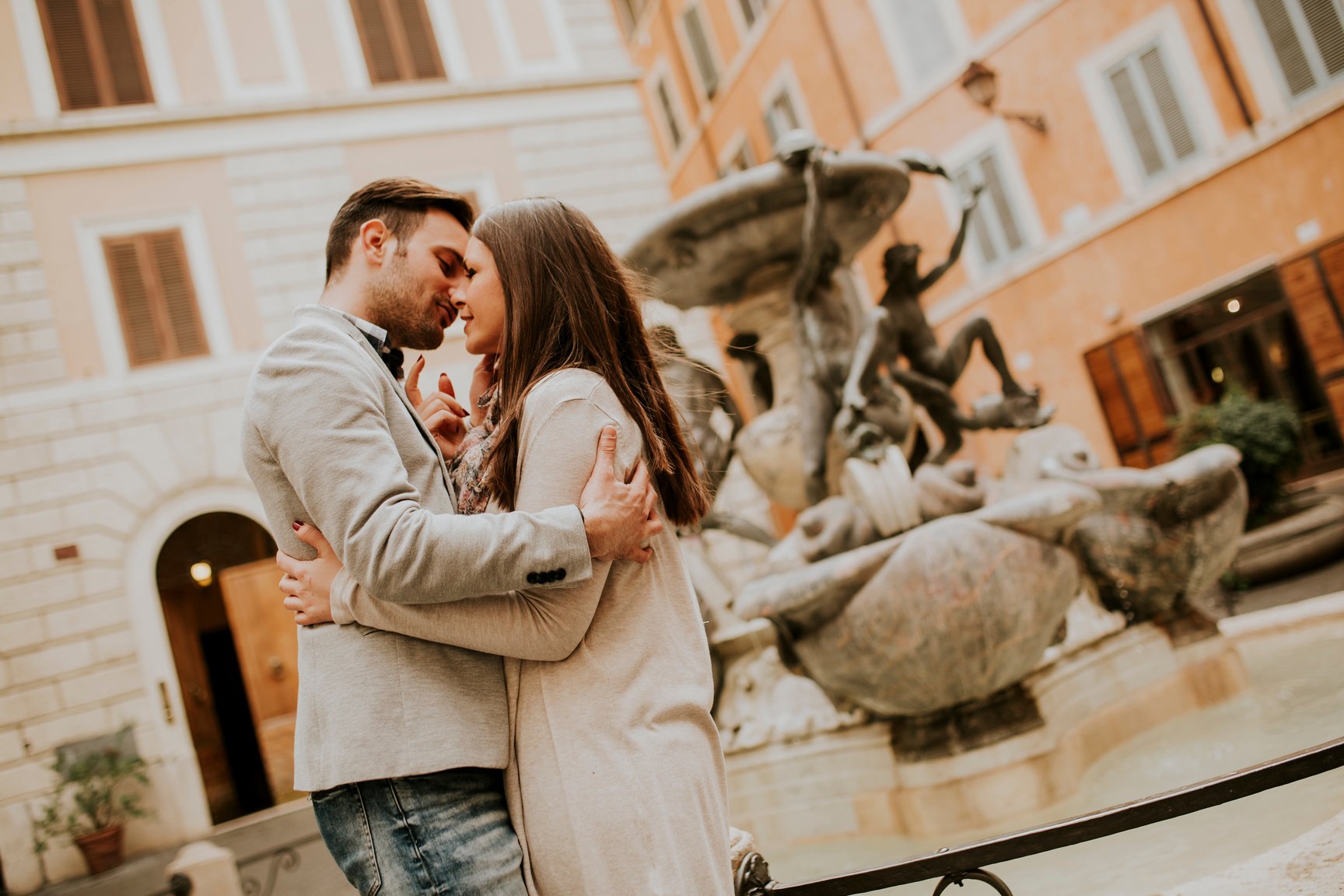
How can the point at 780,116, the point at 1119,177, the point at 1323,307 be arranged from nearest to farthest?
1. the point at 1323,307
2. the point at 1119,177
3. the point at 780,116

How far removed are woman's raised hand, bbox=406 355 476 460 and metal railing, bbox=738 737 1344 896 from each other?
2.67ft

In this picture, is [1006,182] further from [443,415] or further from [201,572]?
[443,415]

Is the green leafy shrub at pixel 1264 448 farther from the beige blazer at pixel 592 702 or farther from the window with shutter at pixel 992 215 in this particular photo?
the beige blazer at pixel 592 702

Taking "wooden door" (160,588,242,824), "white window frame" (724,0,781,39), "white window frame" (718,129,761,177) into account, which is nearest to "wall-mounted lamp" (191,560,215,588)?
"wooden door" (160,588,242,824)

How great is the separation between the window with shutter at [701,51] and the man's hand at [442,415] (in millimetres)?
15532

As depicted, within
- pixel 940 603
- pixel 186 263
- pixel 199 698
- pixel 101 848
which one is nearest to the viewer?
pixel 940 603

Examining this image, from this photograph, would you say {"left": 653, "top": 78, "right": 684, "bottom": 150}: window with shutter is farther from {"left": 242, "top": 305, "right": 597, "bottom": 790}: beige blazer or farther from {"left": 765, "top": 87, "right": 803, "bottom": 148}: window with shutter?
{"left": 242, "top": 305, "right": 597, "bottom": 790}: beige blazer

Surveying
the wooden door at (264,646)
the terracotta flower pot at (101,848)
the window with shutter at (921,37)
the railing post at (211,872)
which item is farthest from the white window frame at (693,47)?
the railing post at (211,872)

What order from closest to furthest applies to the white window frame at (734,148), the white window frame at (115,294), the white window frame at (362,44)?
the white window frame at (115,294), the white window frame at (362,44), the white window frame at (734,148)

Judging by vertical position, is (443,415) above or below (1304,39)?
below

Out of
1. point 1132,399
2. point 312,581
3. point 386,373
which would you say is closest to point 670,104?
point 1132,399

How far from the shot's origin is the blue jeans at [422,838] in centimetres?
104

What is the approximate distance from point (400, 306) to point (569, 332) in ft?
1.07

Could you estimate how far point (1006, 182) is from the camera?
40.4ft
